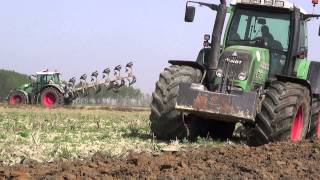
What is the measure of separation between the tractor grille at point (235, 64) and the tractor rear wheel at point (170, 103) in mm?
440

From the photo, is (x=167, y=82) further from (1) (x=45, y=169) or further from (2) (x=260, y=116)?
(1) (x=45, y=169)

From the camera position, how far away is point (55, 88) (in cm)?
2939

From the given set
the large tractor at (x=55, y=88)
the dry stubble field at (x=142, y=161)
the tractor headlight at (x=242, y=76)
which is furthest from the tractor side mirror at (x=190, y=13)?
the large tractor at (x=55, y=88)

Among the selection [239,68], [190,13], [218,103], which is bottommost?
[218,103]

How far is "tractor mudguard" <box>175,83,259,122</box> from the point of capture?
27.8 ft

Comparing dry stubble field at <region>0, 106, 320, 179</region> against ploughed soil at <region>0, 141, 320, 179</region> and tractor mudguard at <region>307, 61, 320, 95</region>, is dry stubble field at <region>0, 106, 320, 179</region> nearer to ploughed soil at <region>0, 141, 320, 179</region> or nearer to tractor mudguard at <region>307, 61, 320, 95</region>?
ploughed soil at <region>0, 141, 320, 179</region>

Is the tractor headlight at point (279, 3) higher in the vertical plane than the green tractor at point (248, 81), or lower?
higher

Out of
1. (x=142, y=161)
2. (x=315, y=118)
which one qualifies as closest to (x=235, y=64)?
(x=315, y=118)

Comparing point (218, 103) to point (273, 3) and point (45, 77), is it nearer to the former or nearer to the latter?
point (273, 3)

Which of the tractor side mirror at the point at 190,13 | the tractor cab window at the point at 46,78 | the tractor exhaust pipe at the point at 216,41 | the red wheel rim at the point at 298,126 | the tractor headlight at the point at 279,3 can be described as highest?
the tractor headlight at the point at 279,3

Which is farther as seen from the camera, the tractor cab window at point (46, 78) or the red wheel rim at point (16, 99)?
the tractor cab window at point (46, 78)

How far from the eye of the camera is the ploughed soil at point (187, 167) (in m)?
4.91

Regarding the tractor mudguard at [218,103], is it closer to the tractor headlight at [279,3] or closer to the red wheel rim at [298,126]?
the red wheel rim at [298,126]

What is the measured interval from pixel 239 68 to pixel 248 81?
0.24 m
